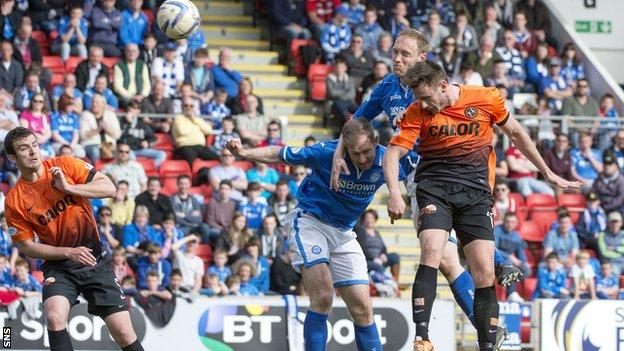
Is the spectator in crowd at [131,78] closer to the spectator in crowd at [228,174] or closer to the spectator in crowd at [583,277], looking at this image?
the spectator in crowd at [228,174]

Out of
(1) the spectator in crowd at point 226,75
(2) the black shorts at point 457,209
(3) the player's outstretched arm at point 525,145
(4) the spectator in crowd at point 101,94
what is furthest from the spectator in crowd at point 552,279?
(2) the black shorts at point 457,209

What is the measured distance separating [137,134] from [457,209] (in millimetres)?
8804

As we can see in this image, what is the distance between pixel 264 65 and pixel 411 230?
370cm

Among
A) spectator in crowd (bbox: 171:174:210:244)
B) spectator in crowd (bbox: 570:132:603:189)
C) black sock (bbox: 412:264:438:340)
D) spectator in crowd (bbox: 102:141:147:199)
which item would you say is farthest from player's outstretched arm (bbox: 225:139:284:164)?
spectator in crowd (bbox: 570:132:603:189)

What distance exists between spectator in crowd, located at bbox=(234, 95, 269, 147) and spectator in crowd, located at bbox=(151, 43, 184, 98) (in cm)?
95

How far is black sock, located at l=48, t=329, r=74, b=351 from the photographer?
1027cm

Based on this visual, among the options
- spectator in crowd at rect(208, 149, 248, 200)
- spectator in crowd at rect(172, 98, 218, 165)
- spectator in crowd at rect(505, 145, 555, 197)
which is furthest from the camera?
spectator in crowd at rect(505, 145, 555, 197)

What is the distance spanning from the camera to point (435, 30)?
68.0 feet

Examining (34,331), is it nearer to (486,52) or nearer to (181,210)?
(181,210)

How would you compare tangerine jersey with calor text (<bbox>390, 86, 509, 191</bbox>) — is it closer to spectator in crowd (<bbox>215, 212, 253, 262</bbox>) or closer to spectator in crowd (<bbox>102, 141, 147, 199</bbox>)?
spectator in crowd (<bbox>215, 212, 253, 262</bbox>)

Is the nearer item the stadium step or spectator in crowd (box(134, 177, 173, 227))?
spectator in crowd (box(134, 177, 173, 227))

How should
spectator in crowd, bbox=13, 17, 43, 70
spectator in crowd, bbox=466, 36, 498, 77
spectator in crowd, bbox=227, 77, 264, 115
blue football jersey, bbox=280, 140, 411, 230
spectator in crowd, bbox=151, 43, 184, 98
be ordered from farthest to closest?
spectator in crowd, bbox=466, 36, 498, 77, spectator in crowd, bbox=227, 77, 264, 115, spectator in crowd, bbox=151, 43, 184, 98, spectator in crowd, bbox=13, 17, 43, 70, blue football jersey, bbox=280, 140, 411, 230

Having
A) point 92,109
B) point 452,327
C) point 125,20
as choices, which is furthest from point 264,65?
point 452,327

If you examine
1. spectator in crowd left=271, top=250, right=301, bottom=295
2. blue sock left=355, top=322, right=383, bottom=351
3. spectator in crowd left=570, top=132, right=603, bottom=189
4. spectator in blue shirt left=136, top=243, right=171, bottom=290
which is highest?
spectator in crowd left=570, top=132, right=603, bottom=189
